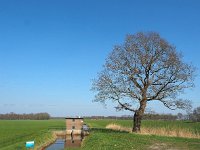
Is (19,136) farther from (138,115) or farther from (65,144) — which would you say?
(138,115)

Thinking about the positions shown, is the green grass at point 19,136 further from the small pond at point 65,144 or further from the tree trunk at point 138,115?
the tree trunk at point 138,115

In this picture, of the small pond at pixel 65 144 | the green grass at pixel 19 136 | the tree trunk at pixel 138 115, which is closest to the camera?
the green grass at pixel 19 136

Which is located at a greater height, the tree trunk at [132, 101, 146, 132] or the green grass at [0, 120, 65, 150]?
the tree trunk at [132, 101, 146, 132]

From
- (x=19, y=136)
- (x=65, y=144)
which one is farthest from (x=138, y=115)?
(x=19, y=136)

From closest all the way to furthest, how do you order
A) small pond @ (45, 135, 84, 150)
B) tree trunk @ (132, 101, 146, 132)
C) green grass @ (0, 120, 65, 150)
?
green grass @ (0, 120, 65, 150) < small pond @ (45, 135, 84, 150) < tree trunk @ (132, 101, 146, 132)

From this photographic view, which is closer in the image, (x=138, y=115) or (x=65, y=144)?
(x=65, y=144)

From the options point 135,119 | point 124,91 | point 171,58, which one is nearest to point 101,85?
point 124,91

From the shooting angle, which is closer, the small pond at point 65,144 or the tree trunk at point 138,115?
the small pond at point 65,144

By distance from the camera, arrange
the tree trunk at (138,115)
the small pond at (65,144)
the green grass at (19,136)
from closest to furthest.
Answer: the green grass at (19,136)
the small pond at (65,144)
the tree trunk at (138,115)

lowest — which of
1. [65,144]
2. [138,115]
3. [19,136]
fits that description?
[65,144]

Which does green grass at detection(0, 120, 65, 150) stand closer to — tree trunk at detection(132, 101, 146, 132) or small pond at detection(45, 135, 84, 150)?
small pond at detection(45, 135, 84, 150)

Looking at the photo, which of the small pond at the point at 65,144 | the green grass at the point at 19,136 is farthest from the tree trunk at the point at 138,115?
the green grass at the point at 19,136

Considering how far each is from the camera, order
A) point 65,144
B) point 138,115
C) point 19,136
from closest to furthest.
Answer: point 65,144, point 138,115, point 19,136

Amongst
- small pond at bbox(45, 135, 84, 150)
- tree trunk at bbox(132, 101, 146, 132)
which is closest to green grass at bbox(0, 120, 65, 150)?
small pond at bbox(45, 135, 84, 150)
